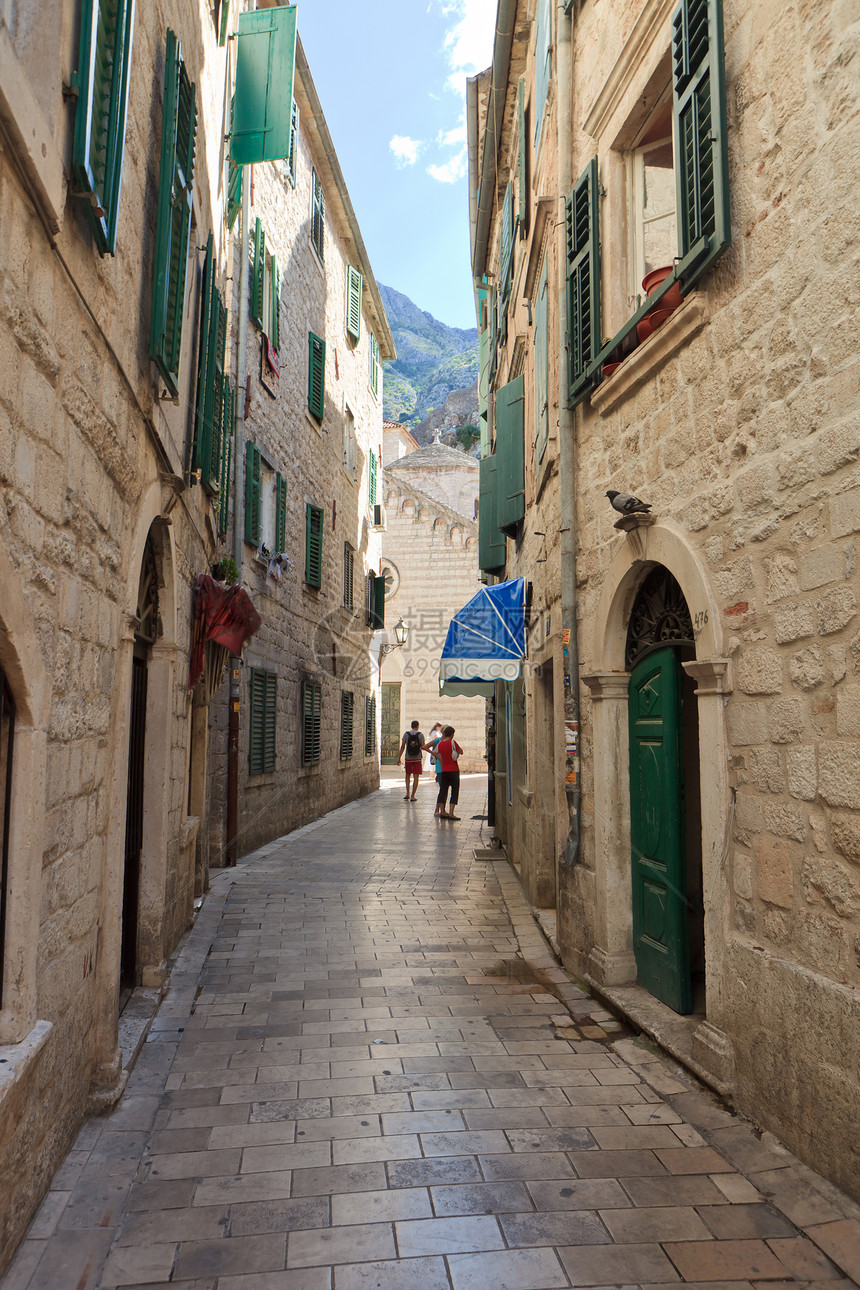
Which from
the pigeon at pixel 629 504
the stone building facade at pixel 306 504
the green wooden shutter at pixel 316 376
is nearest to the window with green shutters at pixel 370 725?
the stone building facade at pixel 306 504

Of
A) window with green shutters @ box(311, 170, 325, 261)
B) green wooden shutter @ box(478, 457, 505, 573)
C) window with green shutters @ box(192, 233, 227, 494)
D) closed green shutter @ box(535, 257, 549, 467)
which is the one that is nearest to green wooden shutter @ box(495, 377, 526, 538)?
green wooden shutter @ box(478, 457, 505, 573)

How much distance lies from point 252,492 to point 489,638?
4.07m

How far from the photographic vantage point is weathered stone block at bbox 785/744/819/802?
3.35 meters

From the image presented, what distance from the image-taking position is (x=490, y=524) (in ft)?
36.8

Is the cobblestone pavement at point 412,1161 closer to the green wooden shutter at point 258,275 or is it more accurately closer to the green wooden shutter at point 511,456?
the green wooden shutter at point 511,456

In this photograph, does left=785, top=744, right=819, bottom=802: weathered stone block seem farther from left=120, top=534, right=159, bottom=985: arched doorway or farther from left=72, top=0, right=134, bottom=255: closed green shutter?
left=120, top=534, right=159, bottom=985: arched doorway

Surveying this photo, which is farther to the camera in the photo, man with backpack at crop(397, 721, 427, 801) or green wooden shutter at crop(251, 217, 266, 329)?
man with backpack at crop(397, 721, 427, 801)

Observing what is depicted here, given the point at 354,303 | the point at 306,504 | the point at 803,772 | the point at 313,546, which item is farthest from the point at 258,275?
the point at 803,772

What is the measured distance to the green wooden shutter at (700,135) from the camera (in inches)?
156

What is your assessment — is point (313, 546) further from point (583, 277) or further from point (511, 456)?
point (583, 277)

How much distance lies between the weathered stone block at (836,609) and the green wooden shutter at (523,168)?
7070 millimetres

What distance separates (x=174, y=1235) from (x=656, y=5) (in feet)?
20.1

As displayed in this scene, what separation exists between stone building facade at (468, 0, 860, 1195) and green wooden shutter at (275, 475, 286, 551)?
614 centimetres

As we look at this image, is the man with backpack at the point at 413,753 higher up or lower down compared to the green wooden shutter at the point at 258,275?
lower down
